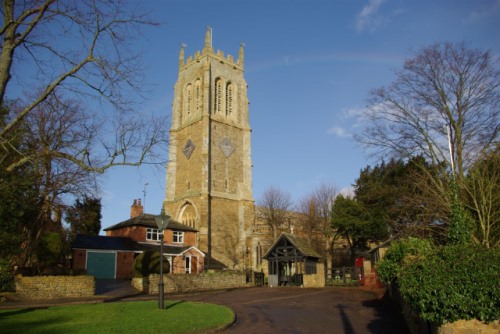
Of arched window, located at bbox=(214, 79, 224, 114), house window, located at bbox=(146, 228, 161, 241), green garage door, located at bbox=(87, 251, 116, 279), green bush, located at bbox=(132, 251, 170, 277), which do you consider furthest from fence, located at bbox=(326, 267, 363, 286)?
arched window, located at bbox=(214, 79, 224, 114)

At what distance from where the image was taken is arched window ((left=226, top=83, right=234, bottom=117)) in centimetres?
4895

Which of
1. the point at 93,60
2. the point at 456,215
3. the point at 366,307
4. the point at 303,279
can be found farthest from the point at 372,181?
the point at 93,60

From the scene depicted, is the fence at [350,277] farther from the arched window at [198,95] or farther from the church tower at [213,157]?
the arched window at [198,95]

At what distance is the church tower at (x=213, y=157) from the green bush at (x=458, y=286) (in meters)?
32.0

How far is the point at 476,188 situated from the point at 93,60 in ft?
51.9

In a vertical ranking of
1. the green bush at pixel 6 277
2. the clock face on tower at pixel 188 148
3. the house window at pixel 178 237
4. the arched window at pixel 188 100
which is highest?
the arched window at pixel 188 100

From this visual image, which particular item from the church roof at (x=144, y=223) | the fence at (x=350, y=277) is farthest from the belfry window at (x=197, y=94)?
the fence at (x=350, y=277)

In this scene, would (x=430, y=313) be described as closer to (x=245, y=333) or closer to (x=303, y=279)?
(x=245, y=333)

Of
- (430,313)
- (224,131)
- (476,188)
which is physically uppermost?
(224,131)

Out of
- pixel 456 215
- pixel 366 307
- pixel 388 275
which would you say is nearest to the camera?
pixel 456 215

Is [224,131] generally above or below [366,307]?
above

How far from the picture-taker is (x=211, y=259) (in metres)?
39.7

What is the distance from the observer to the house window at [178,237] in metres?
37.7

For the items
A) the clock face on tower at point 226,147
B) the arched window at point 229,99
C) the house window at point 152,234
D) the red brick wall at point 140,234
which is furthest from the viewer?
the arched window at point 229,99
